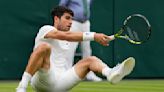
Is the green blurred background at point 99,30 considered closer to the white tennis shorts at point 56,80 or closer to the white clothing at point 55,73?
the white clothing at point 55,73

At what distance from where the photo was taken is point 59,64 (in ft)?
22.5

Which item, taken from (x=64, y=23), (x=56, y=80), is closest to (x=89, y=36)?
(x=64, y=23)

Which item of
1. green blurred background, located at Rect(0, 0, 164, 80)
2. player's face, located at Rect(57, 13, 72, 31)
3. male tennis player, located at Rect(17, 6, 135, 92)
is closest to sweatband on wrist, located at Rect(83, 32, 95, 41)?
male tennis player, located at Rect(17, 6, 135, 92)

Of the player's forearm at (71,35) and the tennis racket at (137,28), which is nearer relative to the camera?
the player's forearm at (71,35)

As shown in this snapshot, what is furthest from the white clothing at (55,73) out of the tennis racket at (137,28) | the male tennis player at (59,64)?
the tennis racket at (137,28)

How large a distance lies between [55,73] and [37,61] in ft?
1.06

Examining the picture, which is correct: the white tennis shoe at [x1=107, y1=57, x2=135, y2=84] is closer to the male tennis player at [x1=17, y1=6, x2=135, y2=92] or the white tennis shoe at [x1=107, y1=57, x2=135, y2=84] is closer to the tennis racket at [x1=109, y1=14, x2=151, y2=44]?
the male tennis player at [x1=17, y1=6, x2=135, y2=92]

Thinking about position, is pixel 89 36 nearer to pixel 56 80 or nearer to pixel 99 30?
pixel 56 80

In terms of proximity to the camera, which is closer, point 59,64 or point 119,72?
point 119,72

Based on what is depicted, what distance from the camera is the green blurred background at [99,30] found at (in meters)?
13.0

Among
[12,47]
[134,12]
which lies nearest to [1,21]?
[12,47]

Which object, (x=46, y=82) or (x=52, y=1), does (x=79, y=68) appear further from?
(x=52, y=1)

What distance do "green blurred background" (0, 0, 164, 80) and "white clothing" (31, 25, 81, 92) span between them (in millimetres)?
6204

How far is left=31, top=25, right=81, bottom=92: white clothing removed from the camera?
6.70 metres
